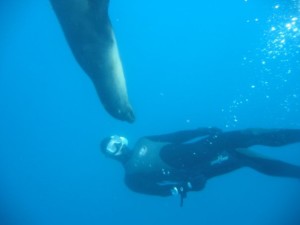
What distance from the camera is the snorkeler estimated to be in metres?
6.71

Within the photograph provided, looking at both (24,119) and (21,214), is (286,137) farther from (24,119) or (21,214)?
(21,214)

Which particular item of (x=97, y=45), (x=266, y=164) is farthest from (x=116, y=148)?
(x=97, y=45)

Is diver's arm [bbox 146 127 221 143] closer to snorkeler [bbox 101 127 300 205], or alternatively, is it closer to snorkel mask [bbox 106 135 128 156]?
snorkeler [bbox 101 127 300 205]

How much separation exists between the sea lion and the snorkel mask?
2.37 m

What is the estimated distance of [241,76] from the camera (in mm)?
34062

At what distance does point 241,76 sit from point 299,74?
506 centimetres

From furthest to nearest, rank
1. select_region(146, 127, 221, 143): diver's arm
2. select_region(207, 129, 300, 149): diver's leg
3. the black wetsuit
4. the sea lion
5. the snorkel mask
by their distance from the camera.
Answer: the snorkel mask < select_region(146, 127, 221, 143): diver's arm < the black wetsuit < select_region(207, 129, 300, 149): diver's leg < the sea lion

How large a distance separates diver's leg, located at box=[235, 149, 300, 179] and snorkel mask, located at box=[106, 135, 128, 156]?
2.52m

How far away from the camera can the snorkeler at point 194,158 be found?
22.0ft

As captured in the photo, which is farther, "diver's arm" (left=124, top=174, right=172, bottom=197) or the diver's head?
the diver's head

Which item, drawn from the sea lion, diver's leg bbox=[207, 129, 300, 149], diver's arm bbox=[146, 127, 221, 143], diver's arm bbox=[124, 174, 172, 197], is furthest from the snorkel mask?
the sea lion

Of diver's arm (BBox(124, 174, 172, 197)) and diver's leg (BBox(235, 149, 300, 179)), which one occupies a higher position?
diver's leg (BBox(235, 149, 300, 179))

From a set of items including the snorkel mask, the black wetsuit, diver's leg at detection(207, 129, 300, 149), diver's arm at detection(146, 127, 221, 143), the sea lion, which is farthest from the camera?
the snorkel mask

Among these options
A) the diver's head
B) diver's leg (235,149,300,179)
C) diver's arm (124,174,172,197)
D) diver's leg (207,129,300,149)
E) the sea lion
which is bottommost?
diver's arm (124,174,172,197)
